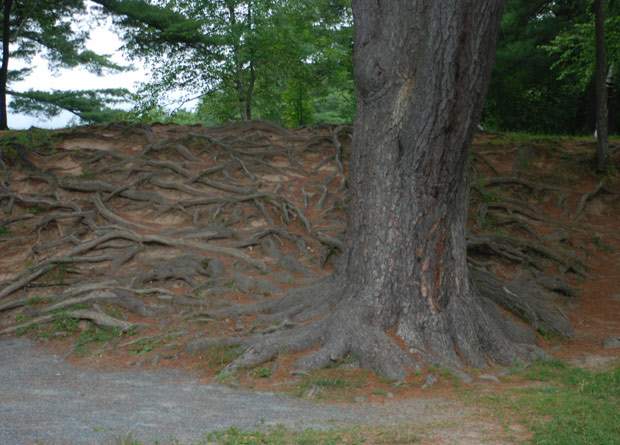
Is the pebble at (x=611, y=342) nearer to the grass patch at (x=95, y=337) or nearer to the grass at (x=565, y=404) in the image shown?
the grass at (x=565, y=404)

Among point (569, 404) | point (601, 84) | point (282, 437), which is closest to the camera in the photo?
point (282, 437)

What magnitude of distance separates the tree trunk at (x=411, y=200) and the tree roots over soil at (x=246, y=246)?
40mm

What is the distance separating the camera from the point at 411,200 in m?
7.08

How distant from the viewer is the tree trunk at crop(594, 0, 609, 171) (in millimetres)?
13242

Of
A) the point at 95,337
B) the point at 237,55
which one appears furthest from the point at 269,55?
the point at 95,337

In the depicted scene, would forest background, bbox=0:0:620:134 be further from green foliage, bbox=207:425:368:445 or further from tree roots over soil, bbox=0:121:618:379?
green foliage, bbox=207:425:368:445

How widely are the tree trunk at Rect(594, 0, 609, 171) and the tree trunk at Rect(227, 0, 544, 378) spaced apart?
7.77 m

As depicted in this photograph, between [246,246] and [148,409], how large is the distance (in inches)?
218

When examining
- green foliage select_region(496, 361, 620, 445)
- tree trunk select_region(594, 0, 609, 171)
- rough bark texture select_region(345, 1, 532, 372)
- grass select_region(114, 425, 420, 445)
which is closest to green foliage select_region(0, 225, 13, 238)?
rough bark texture select_region(345, 1, 532, 372)

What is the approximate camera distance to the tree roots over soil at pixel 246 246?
23.9 ft

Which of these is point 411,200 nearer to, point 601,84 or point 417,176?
point 417,176

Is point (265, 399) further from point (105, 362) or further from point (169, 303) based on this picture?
point (169, 303)

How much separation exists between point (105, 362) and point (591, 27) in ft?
47.8

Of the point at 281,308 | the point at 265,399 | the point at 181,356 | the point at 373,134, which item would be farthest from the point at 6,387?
the point at 373,134
